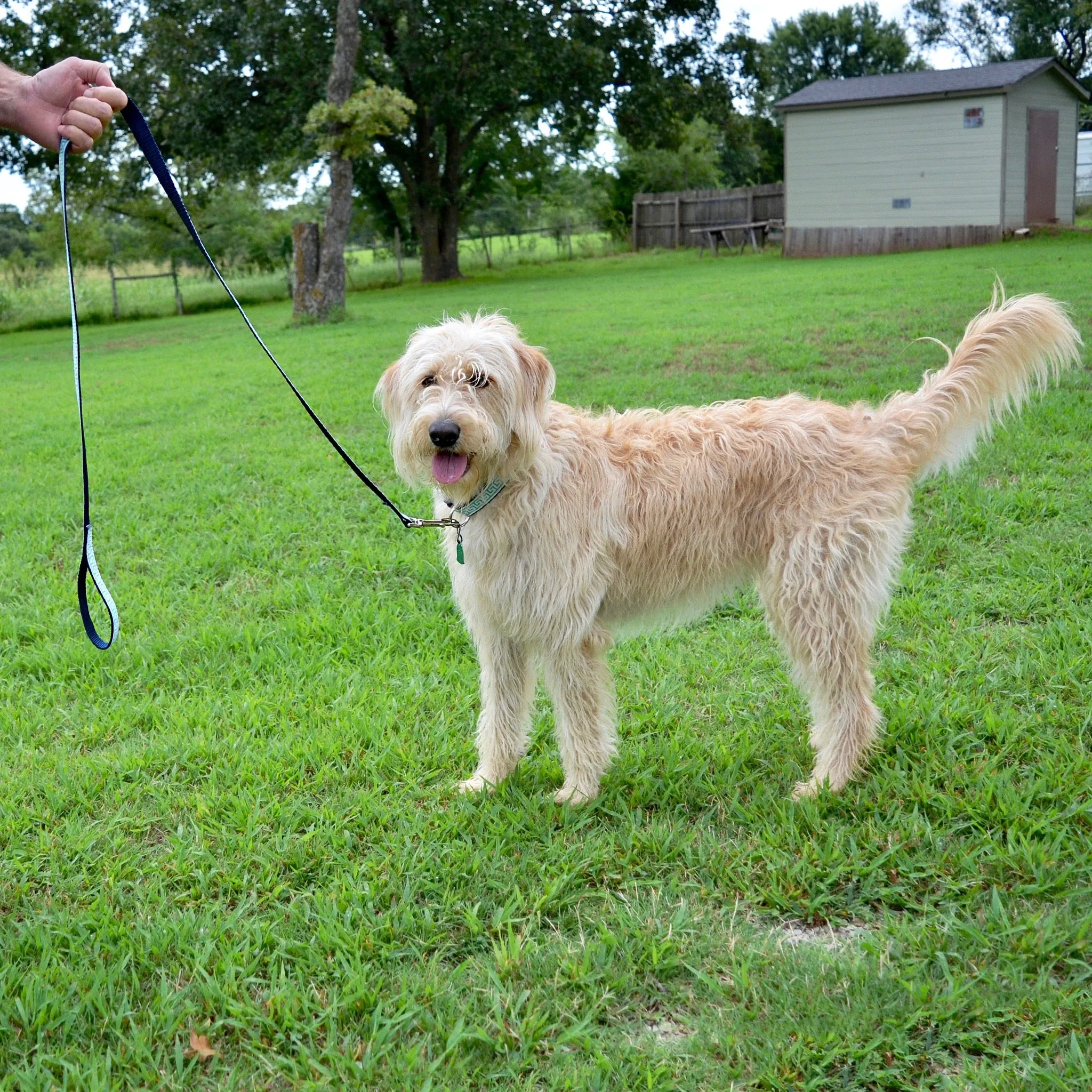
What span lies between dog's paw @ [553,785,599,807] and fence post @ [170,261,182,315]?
2796cm

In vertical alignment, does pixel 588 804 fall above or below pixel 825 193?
below

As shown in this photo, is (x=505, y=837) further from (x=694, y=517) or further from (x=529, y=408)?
(x=529, y=408)

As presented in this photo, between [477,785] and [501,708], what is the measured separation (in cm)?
30

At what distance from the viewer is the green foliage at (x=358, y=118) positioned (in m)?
18.5

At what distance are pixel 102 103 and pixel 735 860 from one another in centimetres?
327

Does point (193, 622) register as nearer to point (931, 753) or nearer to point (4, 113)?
point (4, 113)

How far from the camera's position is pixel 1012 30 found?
174 feet

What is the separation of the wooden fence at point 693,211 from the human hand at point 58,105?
3050cm

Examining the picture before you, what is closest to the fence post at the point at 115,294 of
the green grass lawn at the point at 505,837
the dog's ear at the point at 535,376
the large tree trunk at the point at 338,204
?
the large tree trunk at the point at 338,204

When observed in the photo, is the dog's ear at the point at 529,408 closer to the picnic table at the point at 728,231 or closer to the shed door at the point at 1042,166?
the shed door at the point at 1042,166

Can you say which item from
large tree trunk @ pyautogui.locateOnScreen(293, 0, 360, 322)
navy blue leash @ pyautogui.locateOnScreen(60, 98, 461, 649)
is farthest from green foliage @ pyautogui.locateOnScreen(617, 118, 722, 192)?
navy blue leash @ pyautogui.locateOnScreen(60, 98, 461, 649)

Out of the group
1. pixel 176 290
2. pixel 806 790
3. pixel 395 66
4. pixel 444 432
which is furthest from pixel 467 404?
pixel 176 290

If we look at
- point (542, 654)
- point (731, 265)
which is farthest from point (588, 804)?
point (731, 265)

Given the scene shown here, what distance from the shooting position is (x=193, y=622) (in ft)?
17.0
